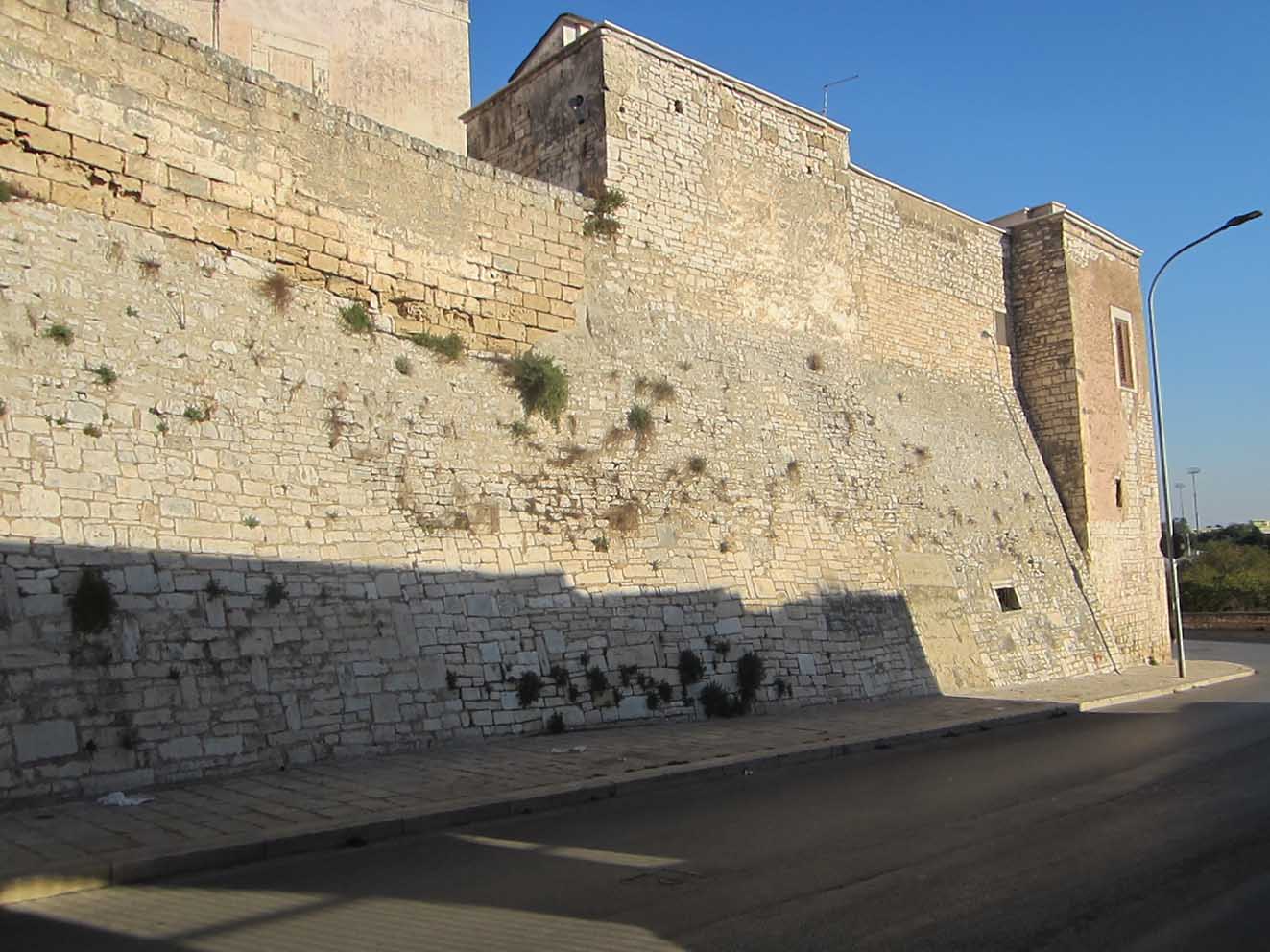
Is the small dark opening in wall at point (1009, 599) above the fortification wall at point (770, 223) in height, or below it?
below

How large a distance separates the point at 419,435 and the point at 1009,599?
40.2 ft

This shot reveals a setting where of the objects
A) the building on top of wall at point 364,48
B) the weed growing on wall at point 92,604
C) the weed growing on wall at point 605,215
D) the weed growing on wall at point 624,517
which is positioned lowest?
the weed growing on wall at point 92,604

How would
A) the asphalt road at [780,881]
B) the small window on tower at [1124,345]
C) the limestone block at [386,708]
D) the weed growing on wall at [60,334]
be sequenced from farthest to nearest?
the small window on tower at [1124,345] < the limestone block at [386,708] < the weed growing on wall at [60,334] < the asphalt road at [780,881]

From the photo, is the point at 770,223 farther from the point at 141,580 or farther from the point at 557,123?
the point at 141,580

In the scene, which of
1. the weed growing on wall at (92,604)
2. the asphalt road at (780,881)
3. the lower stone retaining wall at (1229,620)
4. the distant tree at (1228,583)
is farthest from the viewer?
the distant tree at (1228,583)

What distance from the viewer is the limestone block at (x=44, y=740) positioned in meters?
7.18

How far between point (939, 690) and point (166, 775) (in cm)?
1144

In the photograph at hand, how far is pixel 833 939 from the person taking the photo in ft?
15.2

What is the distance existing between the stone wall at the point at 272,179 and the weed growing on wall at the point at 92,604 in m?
3.34

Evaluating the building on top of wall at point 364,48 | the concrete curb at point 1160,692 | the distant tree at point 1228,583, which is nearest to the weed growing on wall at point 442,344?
the building on top of wall at point 364,48

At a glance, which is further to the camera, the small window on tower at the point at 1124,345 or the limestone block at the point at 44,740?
the small window on tower at the point at 1124,345

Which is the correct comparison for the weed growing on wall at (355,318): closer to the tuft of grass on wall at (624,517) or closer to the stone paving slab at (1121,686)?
the tuft of grass on wall at (624,517)

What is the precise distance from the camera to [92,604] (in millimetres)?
7914

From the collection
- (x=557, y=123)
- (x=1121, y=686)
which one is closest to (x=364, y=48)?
(x=557, y=123)
